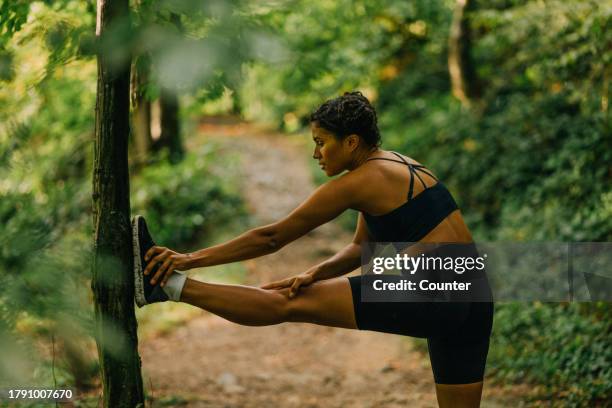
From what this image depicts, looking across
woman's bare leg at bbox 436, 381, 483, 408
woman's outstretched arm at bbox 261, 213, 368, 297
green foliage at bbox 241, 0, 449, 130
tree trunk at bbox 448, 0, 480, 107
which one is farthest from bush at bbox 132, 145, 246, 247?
woman's bare leg at bbox 436, 381, 483, 408

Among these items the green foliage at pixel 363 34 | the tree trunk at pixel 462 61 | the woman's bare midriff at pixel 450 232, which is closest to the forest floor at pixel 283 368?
the woman's bare midriff at pixel 450 232

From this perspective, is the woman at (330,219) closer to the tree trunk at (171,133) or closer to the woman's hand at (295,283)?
the woman's hand at (295,283)

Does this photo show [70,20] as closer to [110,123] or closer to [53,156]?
[110,123]

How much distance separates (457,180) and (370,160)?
655 cm

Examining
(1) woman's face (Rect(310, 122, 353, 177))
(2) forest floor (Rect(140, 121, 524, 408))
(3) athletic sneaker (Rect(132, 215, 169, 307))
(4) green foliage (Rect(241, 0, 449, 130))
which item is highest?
(4) green foliage (Rect(241, 0, 449, 130))

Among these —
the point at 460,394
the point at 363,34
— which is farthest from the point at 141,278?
the point at 363,34

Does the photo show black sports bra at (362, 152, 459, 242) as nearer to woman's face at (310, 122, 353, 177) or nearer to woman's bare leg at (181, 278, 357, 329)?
woman's face at (310, 122, 353, 177)

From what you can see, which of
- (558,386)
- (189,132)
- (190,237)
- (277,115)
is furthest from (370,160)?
(277,115)

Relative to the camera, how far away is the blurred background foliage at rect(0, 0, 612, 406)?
1.58 meters

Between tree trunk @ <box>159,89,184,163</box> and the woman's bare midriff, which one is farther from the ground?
tree trunk @ <box>159,89,184,163</box>

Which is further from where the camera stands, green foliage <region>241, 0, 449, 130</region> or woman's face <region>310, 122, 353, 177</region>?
green foliage <region>241, 0, 449, 130</region>

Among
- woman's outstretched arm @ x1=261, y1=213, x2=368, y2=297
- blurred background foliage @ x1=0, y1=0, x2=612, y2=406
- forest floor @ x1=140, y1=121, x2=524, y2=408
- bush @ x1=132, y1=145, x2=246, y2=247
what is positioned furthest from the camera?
bush @ x1=132, y1=145, x2=246, y2=247

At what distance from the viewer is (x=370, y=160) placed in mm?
3107

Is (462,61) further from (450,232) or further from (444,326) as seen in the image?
(444,326)
